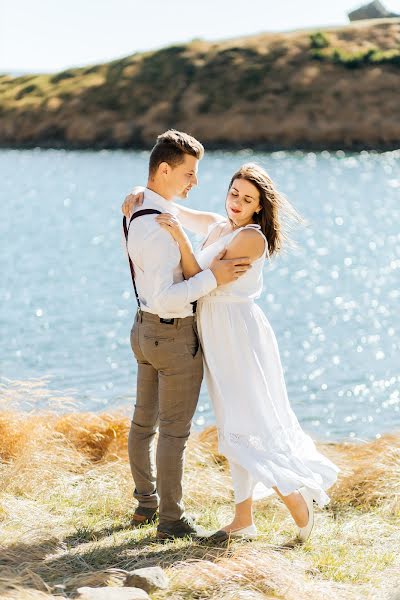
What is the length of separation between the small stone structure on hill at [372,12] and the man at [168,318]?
8238 cm

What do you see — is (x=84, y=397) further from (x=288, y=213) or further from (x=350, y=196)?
(x=350, y=196)

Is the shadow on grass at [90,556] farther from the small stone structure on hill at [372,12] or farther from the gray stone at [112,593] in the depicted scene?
the small stone structure on hill at [372,12]

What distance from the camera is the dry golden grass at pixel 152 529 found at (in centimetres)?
421

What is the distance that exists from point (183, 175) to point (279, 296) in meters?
12.4

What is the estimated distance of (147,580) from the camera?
4.04m

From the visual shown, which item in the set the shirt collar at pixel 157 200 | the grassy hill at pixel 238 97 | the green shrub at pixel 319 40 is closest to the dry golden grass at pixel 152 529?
the shirt collar at pixel 157 200

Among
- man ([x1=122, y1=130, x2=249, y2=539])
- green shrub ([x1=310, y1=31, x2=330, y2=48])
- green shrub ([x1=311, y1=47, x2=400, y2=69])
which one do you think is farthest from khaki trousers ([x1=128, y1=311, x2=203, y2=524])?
green shrub ([x1=310, y1=31, x2=330, y2=48])

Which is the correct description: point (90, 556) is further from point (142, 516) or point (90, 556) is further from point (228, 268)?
point (228, 268)

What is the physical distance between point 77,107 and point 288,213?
5567 centimetres

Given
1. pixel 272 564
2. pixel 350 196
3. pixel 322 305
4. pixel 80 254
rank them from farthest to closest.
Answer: pixel 350 196 < pixel 80 254 < pixel 322 305 < pixel 272 564

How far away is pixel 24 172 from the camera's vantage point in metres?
41.0

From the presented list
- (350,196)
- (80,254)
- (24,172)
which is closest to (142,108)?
(24,172)

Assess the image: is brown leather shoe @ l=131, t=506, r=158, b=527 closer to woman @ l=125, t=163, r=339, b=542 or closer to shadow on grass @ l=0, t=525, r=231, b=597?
shadow on grass @ l=0, t=525, r=231, b=597

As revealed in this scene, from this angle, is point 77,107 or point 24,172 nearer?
point 24,172
